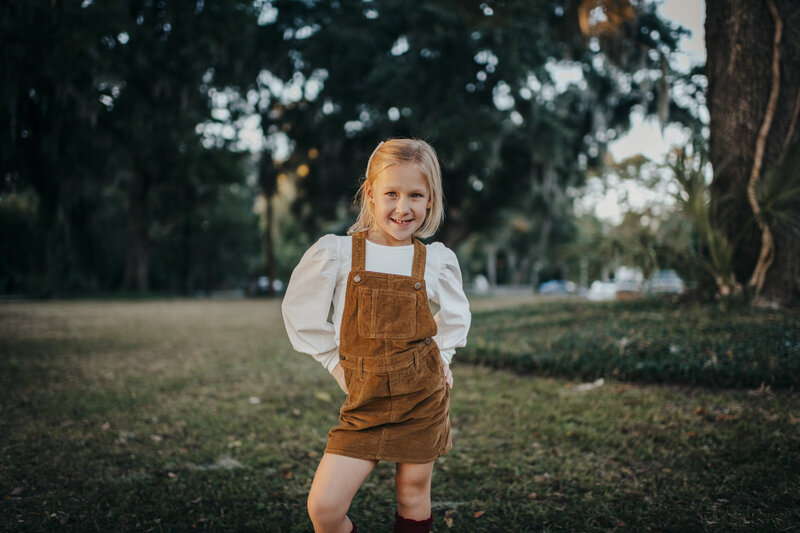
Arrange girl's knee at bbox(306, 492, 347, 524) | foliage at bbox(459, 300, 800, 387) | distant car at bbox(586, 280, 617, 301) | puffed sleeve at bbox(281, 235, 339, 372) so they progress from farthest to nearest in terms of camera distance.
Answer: distant car at bbox(586, 280, 617, 301), foliage at bbox(459, 300, 800, 387), puffed sleeve at bbox(281, 235, 339, 372), girl's knee at bbox(306, 492, 347, 524)

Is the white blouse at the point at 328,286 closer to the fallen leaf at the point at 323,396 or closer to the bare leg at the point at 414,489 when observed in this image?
the bare leg at the point at 414,489

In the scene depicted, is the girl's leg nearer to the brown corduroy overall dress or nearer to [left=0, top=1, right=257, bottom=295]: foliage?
the brown corduroy overall dress

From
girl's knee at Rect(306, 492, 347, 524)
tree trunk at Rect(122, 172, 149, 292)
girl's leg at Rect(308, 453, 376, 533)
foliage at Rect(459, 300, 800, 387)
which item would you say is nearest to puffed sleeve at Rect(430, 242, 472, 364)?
girl's leg at Rect(308, 453, 376, 533)

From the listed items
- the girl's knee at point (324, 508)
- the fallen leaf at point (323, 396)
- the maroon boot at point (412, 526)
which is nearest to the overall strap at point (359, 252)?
the girl's knee at point (324, 508)

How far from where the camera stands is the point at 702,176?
5871mm

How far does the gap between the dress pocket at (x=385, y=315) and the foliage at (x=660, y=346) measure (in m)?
3.56

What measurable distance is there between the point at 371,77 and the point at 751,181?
1213 centimetres

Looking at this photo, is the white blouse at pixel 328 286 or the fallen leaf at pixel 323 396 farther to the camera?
the fallen leaf at pixel 323 396

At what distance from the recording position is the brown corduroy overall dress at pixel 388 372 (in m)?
1.75

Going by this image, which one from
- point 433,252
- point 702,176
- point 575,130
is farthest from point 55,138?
point 575,130

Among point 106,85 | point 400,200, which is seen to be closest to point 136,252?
point 106,85

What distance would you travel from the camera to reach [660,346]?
486cm

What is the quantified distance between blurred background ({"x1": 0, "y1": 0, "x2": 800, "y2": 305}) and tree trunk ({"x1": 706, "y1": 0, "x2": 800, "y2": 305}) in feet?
0.07

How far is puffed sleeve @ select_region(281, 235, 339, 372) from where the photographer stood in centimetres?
185
